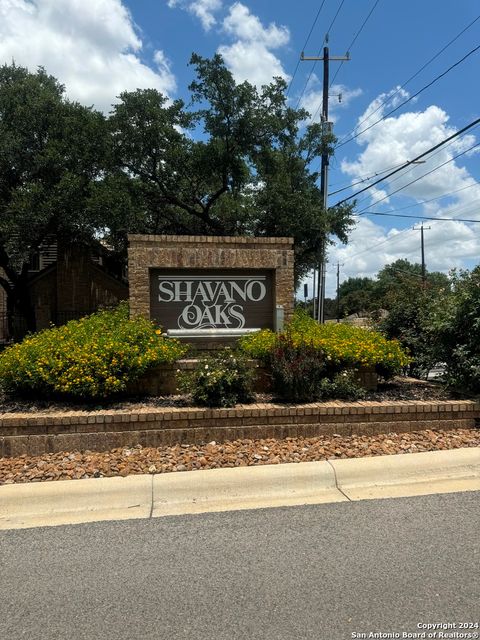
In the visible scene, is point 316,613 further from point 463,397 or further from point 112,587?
point 463,397

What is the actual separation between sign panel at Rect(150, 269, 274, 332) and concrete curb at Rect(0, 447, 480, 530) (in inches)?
138

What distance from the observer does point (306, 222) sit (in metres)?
16.3

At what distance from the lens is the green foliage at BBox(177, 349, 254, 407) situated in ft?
19.2

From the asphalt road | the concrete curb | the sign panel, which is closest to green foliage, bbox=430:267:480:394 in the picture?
the concrete curb

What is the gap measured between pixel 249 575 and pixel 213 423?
102 inches

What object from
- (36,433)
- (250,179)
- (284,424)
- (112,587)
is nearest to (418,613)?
(112,587)

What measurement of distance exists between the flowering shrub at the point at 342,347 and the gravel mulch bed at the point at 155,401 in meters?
0.41

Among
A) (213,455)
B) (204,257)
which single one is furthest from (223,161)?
(213,455)

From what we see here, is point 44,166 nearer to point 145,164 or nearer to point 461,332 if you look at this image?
point 145,164

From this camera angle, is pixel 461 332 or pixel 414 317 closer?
pixel 461 332

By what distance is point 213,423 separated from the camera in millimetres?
5637

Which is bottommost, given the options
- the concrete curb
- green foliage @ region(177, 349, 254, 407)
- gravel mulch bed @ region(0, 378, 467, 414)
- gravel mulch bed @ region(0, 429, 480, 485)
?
the concrete curb

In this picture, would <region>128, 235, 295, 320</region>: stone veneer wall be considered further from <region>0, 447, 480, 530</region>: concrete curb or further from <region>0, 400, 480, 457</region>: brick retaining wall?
<region>0, 447, 480, 530</region>: concrete curb

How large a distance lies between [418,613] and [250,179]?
52.3 ft
